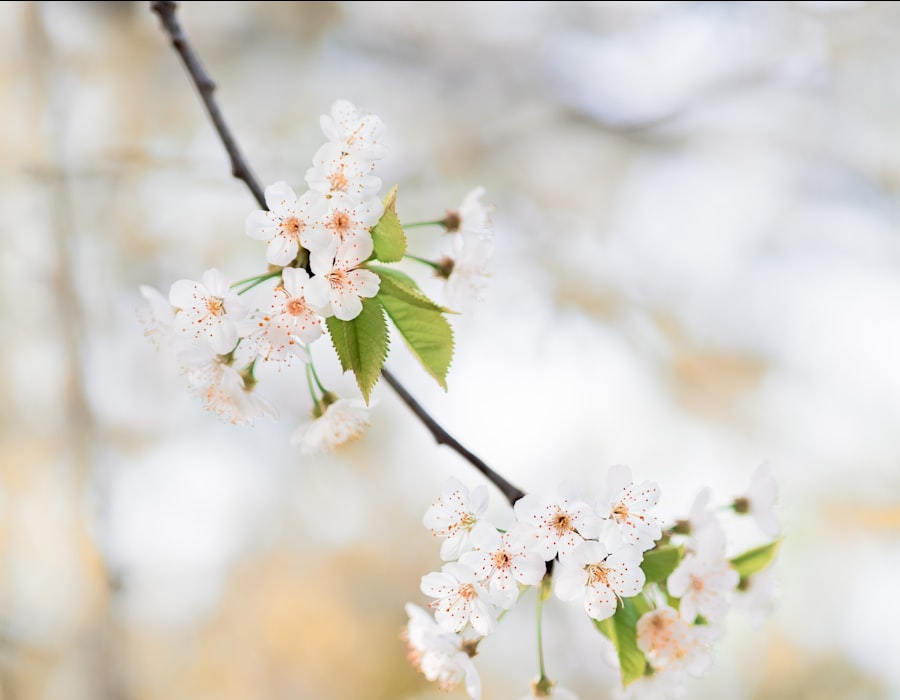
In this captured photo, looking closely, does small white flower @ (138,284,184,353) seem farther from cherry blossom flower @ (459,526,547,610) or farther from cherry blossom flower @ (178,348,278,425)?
cherry blossom flower @ (459,526,547,610)

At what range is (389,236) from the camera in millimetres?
577

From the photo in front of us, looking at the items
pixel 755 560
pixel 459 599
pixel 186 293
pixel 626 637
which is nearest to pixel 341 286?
pixel 186 293

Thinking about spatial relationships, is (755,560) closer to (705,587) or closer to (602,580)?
(705,587)

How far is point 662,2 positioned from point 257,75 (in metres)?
0.89

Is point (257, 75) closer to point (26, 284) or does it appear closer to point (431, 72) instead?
point (431, 72)

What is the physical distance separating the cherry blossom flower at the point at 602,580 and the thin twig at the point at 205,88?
362 millimetres

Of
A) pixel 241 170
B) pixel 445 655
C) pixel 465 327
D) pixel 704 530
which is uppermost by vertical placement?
pixel 241 170

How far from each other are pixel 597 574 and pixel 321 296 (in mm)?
268

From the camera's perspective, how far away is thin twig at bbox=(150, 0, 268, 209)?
66 cm

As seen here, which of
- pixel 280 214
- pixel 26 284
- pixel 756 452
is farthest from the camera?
pixel 756 452

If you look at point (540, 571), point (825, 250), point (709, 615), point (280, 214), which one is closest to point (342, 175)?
point (280, 214)

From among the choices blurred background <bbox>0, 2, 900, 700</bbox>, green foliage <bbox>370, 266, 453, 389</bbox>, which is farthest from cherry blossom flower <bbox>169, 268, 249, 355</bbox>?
blurred background <bbox>0, 2, 900, 700</bbox>

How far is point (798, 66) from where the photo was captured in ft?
5.80

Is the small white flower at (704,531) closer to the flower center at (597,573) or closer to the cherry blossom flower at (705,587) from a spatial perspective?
the cherry blossom flower at (705,587)
